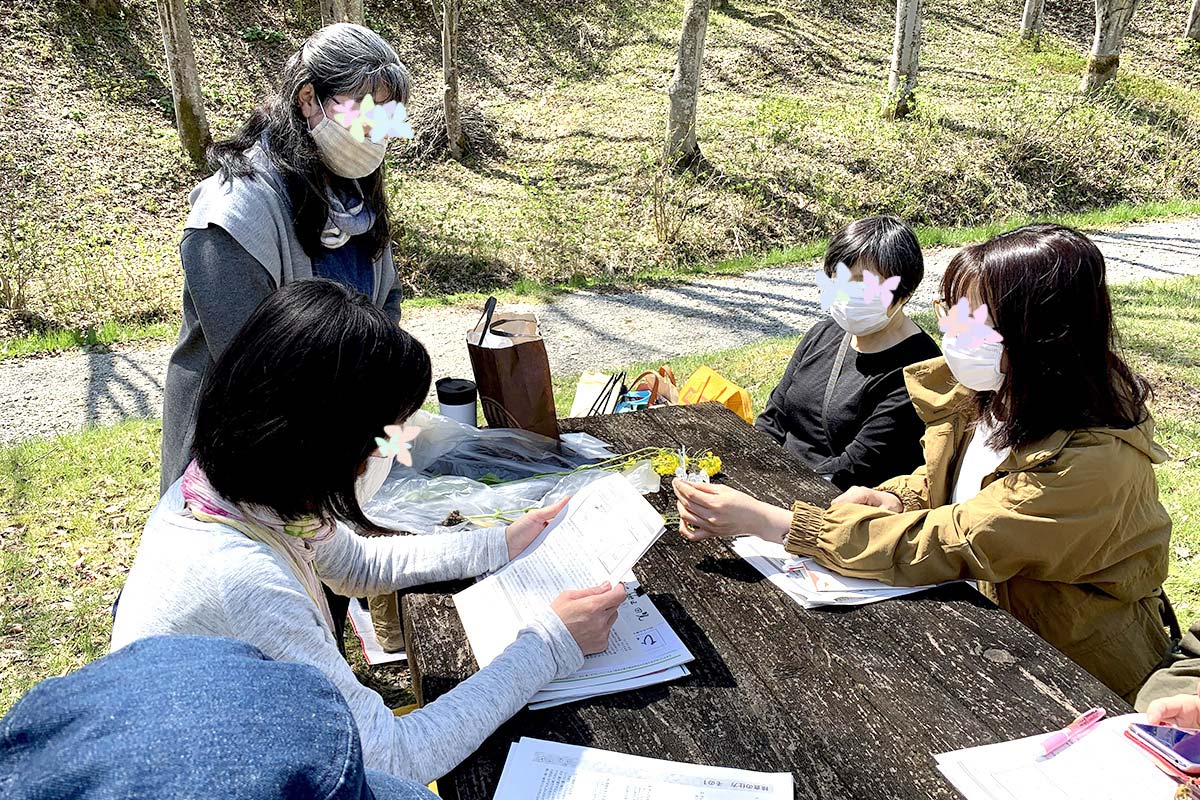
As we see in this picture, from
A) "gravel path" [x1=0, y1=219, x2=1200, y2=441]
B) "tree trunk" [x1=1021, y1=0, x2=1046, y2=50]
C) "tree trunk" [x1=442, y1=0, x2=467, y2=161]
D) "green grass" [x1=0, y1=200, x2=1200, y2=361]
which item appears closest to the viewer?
"gravel path" [x1=0, y1=219, x2=1200, y2=441]

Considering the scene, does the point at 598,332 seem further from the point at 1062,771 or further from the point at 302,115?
the point at 1062,771

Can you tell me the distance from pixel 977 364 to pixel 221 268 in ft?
6.19

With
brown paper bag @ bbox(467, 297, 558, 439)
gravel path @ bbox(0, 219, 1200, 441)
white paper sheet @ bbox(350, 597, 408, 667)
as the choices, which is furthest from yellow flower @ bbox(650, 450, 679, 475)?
gravel path @ bbox(0, 219, 1200, 441)

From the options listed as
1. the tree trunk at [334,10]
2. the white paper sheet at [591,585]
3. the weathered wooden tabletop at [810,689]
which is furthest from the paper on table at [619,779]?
the tree trunk at [334,10]

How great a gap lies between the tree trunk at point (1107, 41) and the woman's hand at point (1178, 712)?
593 inches

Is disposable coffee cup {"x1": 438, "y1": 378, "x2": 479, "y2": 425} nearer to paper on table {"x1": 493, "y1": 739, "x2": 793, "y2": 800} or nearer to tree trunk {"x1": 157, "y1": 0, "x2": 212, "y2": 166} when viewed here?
paper on table {"x1": 493, "y1": 739, "x2": 793, "y2": 800}

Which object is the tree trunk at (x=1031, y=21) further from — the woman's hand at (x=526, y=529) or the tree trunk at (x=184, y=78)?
the woman's hand at (x=526, y=529)

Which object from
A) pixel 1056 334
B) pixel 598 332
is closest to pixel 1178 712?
pixel 1056 334

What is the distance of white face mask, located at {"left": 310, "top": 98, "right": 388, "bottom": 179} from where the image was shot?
7.93ft

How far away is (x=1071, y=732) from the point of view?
1.45m

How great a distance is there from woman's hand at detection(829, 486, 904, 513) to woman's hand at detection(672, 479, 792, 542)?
328mm

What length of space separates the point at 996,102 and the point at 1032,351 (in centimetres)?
1359

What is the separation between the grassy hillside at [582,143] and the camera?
28.8ft

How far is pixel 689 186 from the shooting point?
1033 cm
